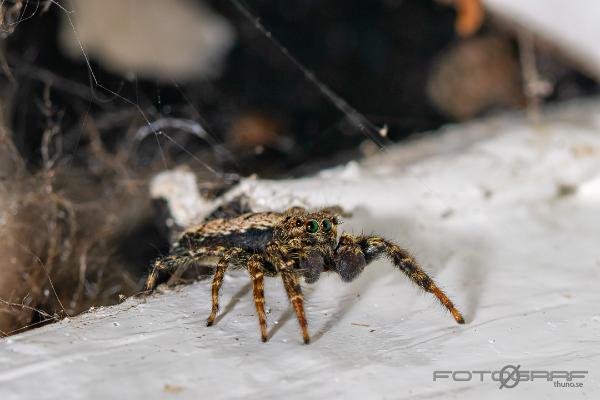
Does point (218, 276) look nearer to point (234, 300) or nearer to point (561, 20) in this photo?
point (234, 300)

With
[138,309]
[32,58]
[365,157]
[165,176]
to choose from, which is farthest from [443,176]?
[32,58]

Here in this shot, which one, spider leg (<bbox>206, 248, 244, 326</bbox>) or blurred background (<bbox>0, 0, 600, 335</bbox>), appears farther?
blurred background (<bbox>0, 0, 600, 335</bbox>)

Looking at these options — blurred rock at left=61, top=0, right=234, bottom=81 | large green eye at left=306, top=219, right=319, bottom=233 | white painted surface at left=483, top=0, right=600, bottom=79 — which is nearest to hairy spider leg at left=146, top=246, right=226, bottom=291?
large green eye at left=306, top=219, right=319, bottom=233

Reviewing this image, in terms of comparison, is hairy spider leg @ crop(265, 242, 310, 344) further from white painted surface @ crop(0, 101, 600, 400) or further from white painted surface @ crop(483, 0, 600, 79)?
white painted surface @ crop(483, 0, 600, 79)

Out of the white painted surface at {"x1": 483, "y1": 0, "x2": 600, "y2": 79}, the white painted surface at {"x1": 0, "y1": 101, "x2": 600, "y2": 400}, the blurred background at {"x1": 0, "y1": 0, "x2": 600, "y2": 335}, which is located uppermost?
the white painted surface at {"x1": 483, "y1": 0, "x2": 600, "y2": 79}

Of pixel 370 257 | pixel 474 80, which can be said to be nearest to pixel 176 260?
pixel 370 257

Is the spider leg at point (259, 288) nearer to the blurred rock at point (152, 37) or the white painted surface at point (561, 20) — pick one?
the blurred rock at point (152, 37)

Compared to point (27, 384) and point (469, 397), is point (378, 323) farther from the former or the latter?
point (27, 384)
